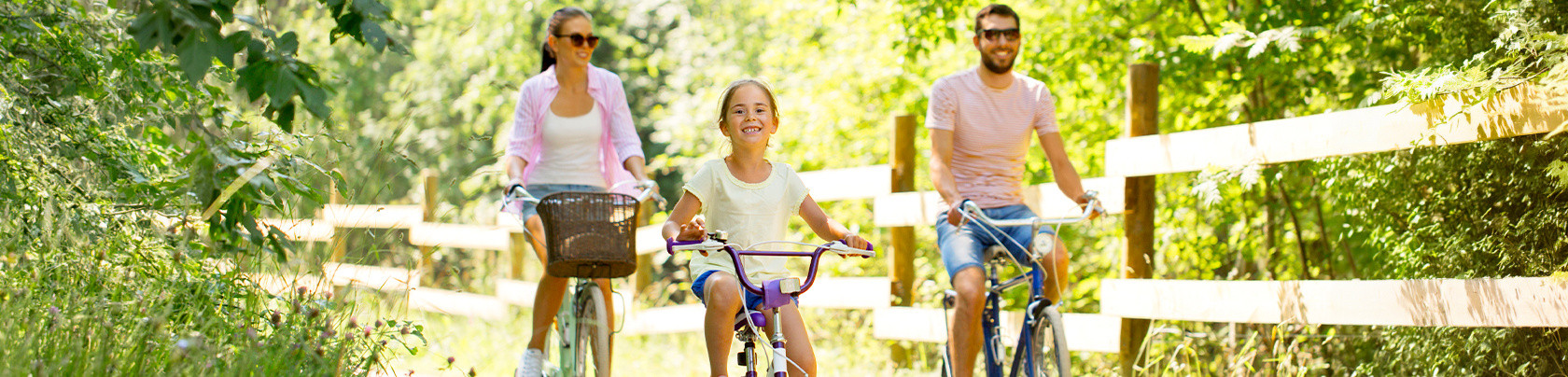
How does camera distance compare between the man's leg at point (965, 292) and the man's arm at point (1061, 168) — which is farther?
the man's arm at point (1061, 168)

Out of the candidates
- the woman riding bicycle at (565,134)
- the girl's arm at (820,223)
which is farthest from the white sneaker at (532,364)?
the girl's arm at (820,223)

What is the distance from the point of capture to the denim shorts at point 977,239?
14.0 feet

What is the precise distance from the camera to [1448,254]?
13.4 ft

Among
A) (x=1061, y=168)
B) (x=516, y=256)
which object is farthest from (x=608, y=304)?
(x=516, y=256)

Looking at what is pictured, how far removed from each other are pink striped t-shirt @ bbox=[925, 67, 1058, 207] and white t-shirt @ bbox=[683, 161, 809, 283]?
1.05 m

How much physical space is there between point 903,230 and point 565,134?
2.12m

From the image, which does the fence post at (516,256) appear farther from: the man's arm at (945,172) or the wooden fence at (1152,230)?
the man's arm at (945,172)

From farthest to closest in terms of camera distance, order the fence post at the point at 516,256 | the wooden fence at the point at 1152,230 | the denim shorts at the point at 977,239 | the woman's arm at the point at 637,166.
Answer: the fence post at the point at 516,256
the woman's arm at the point at 637,166
the denim shorts at the point at 977,239
the wooden fence at the point at 1152,230

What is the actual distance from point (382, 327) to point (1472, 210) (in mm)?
3506

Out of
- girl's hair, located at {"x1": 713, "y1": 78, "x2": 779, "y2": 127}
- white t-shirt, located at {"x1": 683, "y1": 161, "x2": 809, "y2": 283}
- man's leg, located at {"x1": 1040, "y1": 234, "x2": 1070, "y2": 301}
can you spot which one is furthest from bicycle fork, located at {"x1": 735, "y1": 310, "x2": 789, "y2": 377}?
man's leg, located at {"x1": 1040, "y1": 234, "x2": 1070, "y2": 301}

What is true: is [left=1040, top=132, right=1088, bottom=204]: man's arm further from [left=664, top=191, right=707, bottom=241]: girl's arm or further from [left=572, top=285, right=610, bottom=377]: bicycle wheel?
[left=572, top=285, right=610, bottom=377]: bicycle wheel

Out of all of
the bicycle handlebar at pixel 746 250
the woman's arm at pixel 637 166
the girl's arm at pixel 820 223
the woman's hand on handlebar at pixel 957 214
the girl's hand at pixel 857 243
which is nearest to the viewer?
the bicycle handlebar at pixel 746 250

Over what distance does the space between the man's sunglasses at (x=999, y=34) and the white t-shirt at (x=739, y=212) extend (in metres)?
1.22

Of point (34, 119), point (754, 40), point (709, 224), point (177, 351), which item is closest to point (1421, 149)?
point (709, 224)
